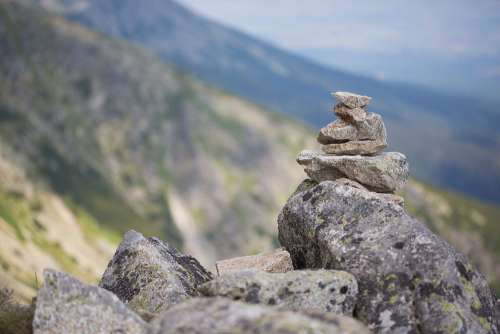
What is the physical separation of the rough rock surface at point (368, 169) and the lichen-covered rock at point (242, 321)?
13.1 metres

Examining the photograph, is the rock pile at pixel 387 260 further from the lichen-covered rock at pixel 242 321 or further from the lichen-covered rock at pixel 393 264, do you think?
the lichen-covered rock at pixel 242 321

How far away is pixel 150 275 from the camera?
65.2ft

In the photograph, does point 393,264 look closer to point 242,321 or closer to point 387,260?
point 387,260

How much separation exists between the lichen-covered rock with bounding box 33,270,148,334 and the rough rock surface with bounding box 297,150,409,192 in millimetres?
13759

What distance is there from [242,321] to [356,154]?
52.4 feet

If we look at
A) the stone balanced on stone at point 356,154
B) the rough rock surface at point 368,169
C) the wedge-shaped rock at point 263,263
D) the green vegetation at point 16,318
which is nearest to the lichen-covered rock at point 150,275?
the wedge-shaped rock at point 263,263

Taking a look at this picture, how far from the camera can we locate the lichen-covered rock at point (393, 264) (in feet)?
54.4

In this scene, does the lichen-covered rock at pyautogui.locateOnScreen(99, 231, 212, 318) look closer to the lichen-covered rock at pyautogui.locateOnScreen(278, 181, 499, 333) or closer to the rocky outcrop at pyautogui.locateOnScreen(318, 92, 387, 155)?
the lichen-covered rock at pyautogui.locateOnScreen(278, 181, 499, 333)

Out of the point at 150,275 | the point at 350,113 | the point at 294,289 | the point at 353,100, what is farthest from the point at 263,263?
the point at 353,100

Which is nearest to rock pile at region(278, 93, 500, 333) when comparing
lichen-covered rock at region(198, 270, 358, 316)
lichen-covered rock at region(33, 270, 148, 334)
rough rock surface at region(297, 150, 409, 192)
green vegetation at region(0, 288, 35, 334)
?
lichen-covered rock at region(198, 270, 358, 316)

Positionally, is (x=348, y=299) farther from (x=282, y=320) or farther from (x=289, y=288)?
(x=282, y=320)

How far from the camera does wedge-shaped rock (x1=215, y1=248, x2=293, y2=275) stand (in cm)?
2214

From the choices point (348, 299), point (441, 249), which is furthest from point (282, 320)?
point (441, 249)

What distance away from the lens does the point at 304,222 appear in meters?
21.4
